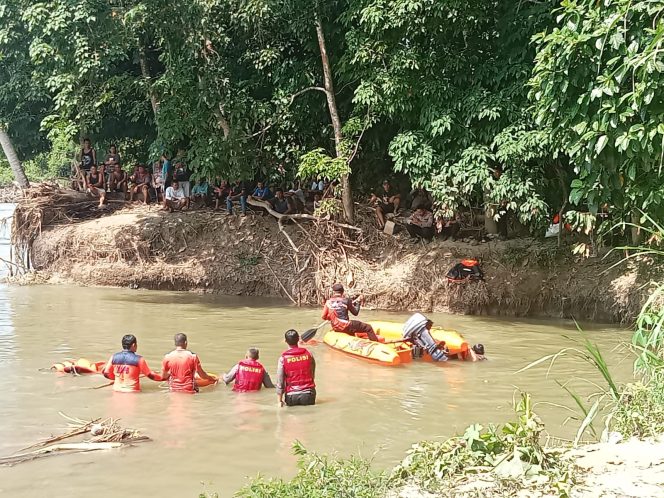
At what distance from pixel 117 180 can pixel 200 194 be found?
2836mm

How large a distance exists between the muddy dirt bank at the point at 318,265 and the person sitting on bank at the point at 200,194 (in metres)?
0.57

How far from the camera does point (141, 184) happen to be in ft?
63.1

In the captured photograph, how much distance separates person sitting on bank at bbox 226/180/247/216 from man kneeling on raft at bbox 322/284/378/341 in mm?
6155

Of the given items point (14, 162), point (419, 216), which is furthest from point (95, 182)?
point (419, 216)

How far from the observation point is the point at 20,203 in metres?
18.9

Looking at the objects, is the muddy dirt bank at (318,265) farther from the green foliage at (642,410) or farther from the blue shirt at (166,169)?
the green foliage at (642,410)

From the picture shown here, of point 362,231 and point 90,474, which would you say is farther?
point 362,231

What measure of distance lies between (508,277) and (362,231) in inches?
131

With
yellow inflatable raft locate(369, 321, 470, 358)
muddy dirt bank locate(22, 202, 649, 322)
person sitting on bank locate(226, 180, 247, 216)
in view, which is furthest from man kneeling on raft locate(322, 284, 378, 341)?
person sitting on bank locate(226, 180, 247, 216)

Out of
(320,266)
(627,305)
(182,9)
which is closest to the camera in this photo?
(627,305)

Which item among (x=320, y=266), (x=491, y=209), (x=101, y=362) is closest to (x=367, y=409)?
(x=101, y=362)

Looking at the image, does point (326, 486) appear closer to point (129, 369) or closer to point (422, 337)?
point (129, 369)

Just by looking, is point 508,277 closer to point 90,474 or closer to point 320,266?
point 320,266

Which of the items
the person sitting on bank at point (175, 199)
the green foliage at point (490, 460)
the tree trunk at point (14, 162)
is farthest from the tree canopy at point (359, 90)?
the green foliage at point (490, 460)
